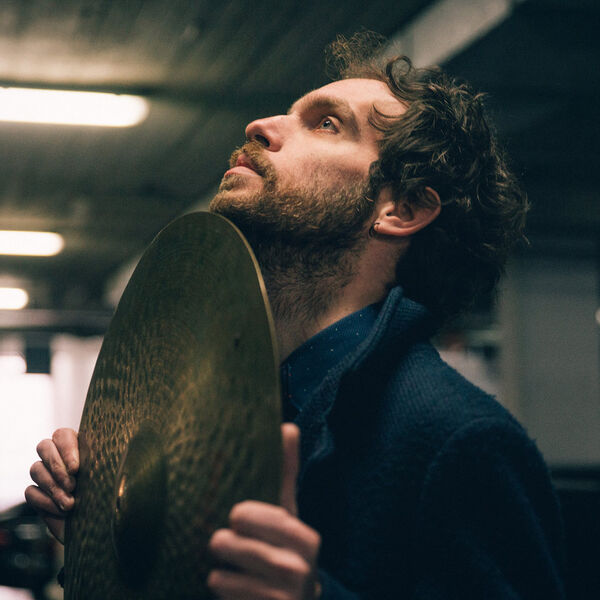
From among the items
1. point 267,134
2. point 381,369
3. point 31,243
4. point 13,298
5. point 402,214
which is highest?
point 13,298

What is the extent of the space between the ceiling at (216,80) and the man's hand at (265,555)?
1.70 metres

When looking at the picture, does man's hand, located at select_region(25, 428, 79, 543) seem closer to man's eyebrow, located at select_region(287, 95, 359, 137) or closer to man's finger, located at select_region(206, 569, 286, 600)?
man's finger, located at select_region(206, 569, 286, 600)

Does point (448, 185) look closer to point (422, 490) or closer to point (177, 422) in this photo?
point (422, 490)

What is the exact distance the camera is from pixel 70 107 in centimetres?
513

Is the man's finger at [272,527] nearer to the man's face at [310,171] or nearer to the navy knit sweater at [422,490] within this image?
the navy knit sweater at [422,490]

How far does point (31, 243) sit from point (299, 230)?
8523 mm

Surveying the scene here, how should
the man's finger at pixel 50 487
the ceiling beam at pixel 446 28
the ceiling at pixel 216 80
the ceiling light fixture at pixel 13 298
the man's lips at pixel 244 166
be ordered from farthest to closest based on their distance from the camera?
the ceiling light fixture at pixel 13 298 < the ceiling at pixel 216 80 < the ceiling beam at pixel 446 28 < the man's lips at pixel 244 166 < the man's finger at pixel 50 487

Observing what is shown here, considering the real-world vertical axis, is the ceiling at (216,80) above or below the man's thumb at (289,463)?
above

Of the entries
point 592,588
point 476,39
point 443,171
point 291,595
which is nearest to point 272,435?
point 291,595

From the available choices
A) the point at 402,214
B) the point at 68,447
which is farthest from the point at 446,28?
the point at 68,447

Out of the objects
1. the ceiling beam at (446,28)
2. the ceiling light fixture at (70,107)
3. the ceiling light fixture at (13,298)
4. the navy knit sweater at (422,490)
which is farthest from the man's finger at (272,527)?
the ceiling light fixture at (13,298)

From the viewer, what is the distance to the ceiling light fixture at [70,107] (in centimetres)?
493

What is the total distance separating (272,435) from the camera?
75 cm

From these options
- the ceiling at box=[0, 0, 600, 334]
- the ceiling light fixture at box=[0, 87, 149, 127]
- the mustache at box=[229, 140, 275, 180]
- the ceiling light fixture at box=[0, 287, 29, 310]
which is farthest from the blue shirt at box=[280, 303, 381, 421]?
the ceiling light fixture at box=[0, 287, 29, 310]
